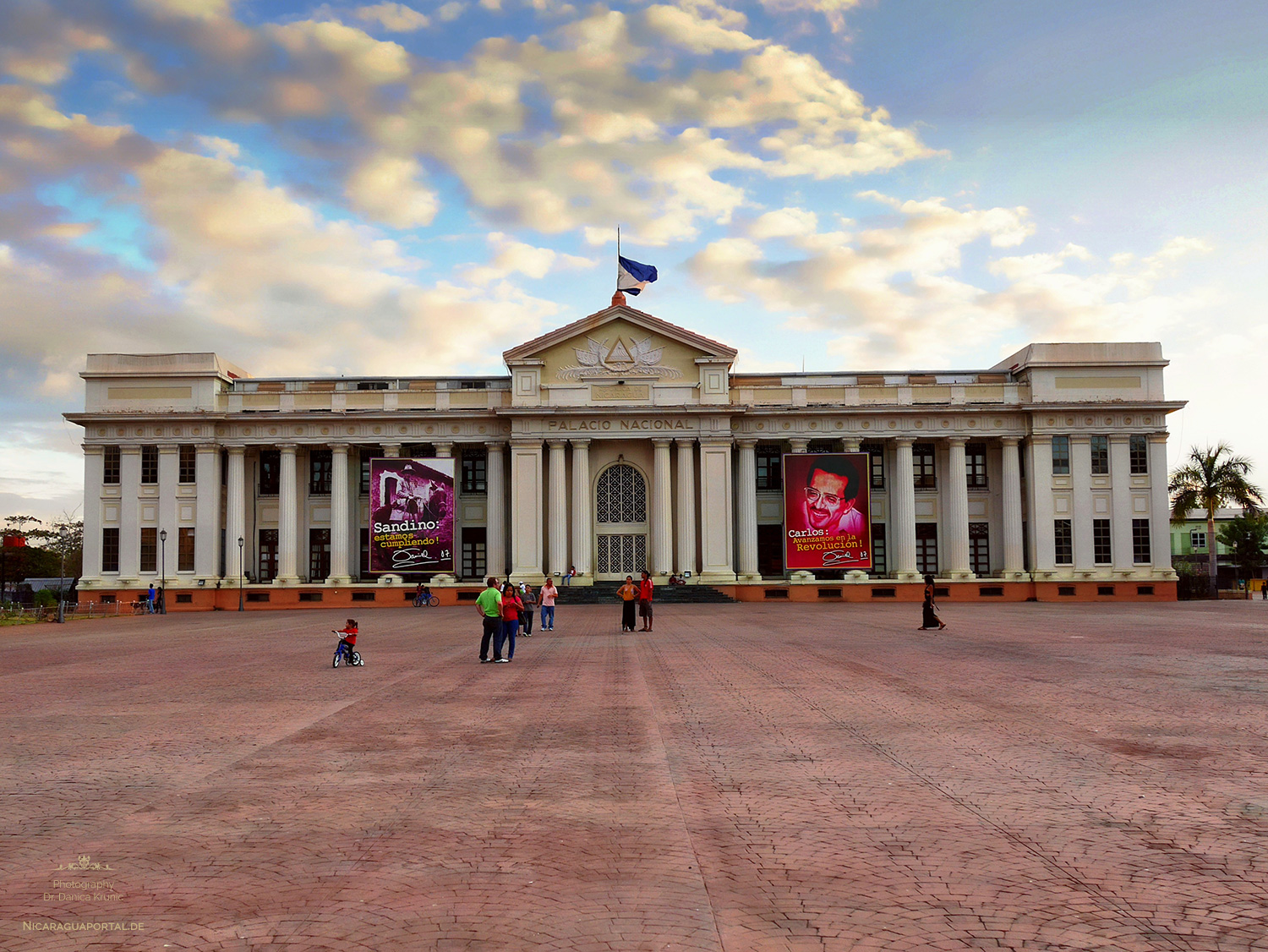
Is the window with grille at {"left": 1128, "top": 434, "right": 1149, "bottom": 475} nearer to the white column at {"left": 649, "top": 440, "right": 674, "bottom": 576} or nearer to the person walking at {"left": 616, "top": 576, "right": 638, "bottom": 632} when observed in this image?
the white column at {"left": 649, "top": 440, "right": 674, "bottom": 576}

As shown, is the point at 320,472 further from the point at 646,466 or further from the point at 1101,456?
the point at 1101,456

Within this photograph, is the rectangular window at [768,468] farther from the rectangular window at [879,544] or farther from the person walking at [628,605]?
the person walking at [628,605]

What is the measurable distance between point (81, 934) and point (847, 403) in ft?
154

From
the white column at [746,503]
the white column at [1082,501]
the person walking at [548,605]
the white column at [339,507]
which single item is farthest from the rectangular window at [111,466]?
the white column at [1082,501]

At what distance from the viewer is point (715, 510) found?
47.5 meters

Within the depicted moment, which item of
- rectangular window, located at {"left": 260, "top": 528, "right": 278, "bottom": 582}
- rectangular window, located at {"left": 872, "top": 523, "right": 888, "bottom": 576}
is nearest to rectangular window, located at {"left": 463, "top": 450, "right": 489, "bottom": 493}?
rectangular window, located at {"left": 260, "top": 528, "right": 278, "bottom": 582}

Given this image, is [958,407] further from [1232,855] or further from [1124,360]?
[1232,855]

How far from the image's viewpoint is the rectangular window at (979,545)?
5050 cm

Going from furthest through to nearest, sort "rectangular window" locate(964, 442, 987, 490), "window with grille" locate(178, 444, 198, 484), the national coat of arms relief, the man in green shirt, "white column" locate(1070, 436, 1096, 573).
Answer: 1. "rectangular window" locate(964, 442, 987, 490)
2. "window with grille" locate(178, 444, 198, 484)
3. the national coat of arms relief
4. "white column" locate(1070, 436, 1096, 573)
5. the man in green shirt

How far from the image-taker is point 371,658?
19281 mm

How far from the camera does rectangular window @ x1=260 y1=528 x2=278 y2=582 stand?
50.5 meters

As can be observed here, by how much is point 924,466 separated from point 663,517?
563 inches

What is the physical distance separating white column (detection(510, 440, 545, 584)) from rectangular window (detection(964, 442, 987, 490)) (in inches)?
876

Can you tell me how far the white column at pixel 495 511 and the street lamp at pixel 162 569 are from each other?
50.4ft
